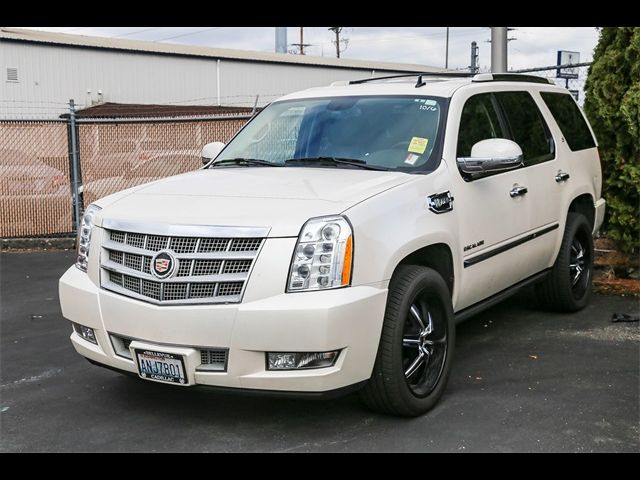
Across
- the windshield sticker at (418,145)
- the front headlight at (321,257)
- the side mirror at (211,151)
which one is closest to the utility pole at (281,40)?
the side mirror at (211,151)

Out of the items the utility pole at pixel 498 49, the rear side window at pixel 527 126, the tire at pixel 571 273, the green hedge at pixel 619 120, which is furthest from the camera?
the utility pole at pixel 498 49

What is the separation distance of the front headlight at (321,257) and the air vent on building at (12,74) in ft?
98.0

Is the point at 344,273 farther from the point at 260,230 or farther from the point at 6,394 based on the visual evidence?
the point at 6,394

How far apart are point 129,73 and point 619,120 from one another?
2927 centimetres

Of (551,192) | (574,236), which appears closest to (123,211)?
(551,192)

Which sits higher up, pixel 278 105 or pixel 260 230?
pixel 278 105

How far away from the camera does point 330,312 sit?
3686 millimetres

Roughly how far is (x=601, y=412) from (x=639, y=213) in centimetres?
387

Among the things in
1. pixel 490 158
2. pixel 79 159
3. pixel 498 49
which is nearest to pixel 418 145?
pixel 490 158

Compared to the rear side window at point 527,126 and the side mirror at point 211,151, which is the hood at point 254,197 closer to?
the side mirror at point 211,151

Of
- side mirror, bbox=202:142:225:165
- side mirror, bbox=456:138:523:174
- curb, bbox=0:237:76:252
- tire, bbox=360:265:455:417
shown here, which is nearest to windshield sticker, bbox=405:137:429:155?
side mirror, bbox=456:138:523:174

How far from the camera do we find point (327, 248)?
3801mm

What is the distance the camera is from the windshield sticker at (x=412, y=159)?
4.79 m

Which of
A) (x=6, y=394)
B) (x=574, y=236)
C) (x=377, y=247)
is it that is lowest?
(x=6, y=394)
